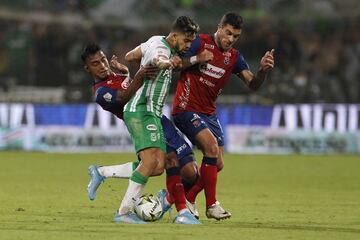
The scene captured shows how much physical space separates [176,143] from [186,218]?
879 millimetres

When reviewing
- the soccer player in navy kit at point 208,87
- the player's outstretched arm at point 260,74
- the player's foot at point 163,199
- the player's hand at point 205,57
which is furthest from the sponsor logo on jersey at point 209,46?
the player's foot at point 163,199

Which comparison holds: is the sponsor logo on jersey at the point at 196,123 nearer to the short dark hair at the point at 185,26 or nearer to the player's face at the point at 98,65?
the player's face at the point at 98,65

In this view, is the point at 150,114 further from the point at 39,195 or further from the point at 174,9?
the point at 174,9

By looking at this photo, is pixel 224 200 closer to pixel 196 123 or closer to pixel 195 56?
pixel 196 123

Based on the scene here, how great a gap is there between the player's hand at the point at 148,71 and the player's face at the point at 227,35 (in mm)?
1235

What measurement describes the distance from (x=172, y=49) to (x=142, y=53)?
0.29 meters

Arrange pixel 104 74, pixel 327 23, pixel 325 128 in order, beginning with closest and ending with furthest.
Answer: pixel 104 74, pixel 325 128, pixel 327 23

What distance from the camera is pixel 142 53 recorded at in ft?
31.4

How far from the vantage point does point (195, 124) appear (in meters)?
10.3

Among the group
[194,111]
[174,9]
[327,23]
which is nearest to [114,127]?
[174,9]

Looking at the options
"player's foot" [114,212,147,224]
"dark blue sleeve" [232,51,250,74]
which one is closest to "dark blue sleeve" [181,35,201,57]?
"dark blue sleeve" [232,51,250,74]

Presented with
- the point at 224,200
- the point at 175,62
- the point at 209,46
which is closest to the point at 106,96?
the point at 175,62

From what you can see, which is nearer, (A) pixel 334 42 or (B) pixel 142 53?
(B) pixel 142 53

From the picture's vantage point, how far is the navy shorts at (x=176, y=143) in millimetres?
10086
